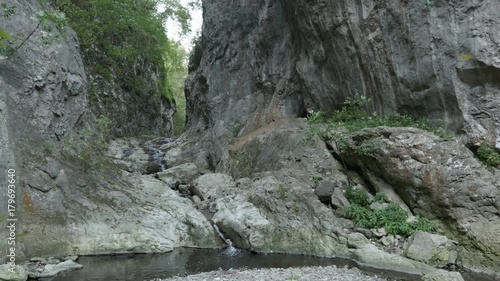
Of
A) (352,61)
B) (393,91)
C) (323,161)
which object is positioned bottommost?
(323,161)

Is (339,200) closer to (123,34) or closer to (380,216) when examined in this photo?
(380,216)

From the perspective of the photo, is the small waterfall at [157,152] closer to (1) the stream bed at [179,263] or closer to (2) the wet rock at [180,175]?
(2) the wet rock at [180,175]

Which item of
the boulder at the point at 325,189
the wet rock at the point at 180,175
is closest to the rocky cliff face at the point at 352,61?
the wet rock at the point at 180,175

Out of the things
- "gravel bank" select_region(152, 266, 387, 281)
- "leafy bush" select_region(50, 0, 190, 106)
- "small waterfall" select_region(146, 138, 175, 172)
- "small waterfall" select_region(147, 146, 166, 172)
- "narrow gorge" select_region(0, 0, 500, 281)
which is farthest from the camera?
"leafy bush" select_region(50, 0, 190, 106)

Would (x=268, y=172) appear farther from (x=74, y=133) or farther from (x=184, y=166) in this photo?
(x=74, y=133)

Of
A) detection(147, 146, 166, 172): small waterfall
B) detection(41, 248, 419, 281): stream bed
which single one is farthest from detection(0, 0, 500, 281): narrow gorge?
detection(147, 146, 166, 172): small waterfall

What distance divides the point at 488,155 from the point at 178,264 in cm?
884

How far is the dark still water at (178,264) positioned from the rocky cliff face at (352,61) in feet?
20.3

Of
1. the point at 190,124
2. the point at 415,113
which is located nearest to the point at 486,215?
the point at 415,113

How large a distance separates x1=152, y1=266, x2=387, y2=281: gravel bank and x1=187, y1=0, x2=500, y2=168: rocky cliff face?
6.09 meters

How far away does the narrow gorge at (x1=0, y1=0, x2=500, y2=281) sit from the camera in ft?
33.6

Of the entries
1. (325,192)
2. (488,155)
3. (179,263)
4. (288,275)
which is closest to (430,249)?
(488,155)

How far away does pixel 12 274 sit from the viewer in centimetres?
795

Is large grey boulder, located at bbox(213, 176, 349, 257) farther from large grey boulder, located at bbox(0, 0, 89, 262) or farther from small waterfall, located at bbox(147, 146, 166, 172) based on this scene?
small waterfall, located at bbox(147, 146, 166, 172)
